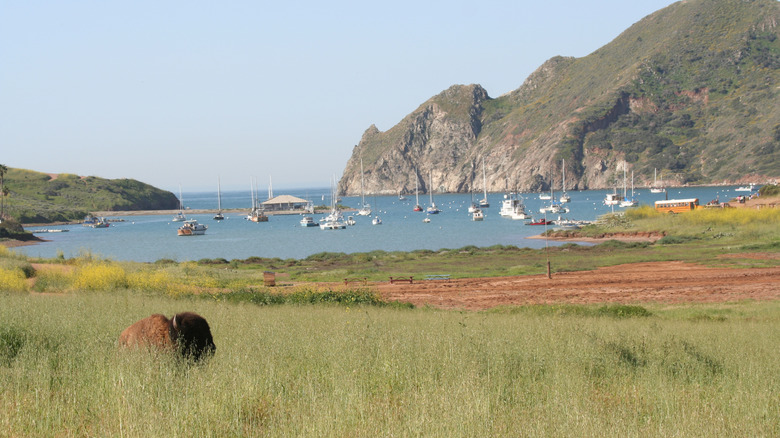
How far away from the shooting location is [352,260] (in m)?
53.4

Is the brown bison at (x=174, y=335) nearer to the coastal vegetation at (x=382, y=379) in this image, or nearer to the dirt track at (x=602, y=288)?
the coastal vegetation at (x=382, y=379)

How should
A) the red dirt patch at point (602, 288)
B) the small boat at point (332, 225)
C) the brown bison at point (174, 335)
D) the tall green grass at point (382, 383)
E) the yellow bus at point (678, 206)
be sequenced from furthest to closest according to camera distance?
the small boat at point (332, 225)
the yellow bus at point (678, 206)
the red dirt patch at point (602, 288)
the brown bison at point (174, 335)
the tall green grass at point (382, 383)

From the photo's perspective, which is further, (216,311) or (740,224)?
(740,224)

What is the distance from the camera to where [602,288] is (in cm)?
2978

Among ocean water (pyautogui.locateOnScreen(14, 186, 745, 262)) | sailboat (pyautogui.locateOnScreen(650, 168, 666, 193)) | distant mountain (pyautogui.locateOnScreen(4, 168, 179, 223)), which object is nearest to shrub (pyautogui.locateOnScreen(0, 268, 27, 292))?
ocean water (pyautogui.locateOnScreen(14, 186, 745, 262))

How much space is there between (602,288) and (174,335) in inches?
939

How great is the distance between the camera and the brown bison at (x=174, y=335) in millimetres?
9234

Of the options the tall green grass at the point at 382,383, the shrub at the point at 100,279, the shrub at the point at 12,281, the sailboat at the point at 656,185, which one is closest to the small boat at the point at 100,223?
the shrub at the point at 12,281

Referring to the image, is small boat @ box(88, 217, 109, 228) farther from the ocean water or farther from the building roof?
the building roof

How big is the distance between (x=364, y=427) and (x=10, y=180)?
183317 mm

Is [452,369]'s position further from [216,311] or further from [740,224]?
[740,224]

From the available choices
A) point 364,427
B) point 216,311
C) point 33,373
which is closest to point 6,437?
point 33,373

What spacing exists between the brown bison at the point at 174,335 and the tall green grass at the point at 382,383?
0.30m

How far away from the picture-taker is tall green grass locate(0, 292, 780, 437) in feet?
20.6
